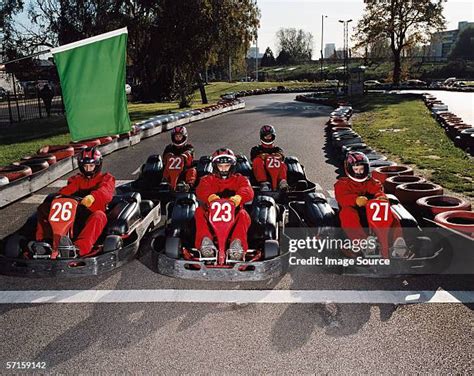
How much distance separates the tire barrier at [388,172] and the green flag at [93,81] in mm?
4205

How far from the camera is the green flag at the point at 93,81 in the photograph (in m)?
6.77

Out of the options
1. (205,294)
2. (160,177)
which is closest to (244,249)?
(205,294)

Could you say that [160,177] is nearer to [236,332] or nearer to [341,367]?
[236,332]

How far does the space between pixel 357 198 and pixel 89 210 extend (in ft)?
10.2

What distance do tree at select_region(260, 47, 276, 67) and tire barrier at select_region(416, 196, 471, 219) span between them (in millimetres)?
102565

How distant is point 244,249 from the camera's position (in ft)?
17.2

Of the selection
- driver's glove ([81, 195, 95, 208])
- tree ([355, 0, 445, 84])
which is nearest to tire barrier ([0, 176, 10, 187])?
driver's glove ([81, 195, 95, 208])

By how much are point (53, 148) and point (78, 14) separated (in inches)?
600

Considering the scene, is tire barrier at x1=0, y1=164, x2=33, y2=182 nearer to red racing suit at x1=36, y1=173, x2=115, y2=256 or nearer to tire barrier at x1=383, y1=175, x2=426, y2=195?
red racing suit at x1=36, y1=173, x2=115, y2=256

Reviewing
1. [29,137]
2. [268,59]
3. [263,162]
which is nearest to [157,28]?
[29,137]

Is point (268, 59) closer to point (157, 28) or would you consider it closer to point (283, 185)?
point (157, 28)

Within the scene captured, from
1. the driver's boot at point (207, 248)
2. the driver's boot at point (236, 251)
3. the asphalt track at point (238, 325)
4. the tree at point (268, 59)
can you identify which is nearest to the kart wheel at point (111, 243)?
the asphalt track at point (238, 325)

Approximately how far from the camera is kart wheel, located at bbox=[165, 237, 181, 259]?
5238mm

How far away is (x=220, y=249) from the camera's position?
521 cm
